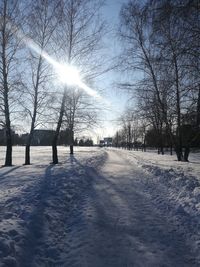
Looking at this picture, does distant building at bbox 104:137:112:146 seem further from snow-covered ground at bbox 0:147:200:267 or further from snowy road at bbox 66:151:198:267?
snowy road at bbox 66:151:198:267

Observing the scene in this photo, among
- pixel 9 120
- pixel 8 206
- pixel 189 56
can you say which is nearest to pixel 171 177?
pixel 189 56

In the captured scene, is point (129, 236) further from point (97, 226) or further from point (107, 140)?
point (107, 140)

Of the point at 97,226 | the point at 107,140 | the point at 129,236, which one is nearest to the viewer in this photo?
the point at 129,236

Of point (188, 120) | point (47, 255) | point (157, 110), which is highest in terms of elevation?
point (157, 110)

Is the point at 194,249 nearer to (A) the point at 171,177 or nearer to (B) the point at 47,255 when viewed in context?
(B) the point at 47,255

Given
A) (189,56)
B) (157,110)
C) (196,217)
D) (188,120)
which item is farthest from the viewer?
(157,110)

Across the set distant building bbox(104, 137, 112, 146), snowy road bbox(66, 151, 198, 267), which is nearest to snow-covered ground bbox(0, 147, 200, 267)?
snowy road bbox(66, 151, 198, 267)

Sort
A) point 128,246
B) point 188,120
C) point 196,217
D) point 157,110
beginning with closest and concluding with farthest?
point 128,246 < point 196,217 < point 188,120 < point 157,110

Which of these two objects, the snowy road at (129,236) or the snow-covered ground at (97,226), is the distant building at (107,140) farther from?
the snowy road at (129,236)

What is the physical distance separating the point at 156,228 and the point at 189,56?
5376mm

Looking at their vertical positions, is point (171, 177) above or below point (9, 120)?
below

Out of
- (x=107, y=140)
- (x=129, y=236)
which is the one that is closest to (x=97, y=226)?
(x=129, y=236)

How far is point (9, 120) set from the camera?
65.3 ft

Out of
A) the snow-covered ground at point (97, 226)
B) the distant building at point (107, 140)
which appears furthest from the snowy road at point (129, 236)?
the distant building at point (107, 140)
